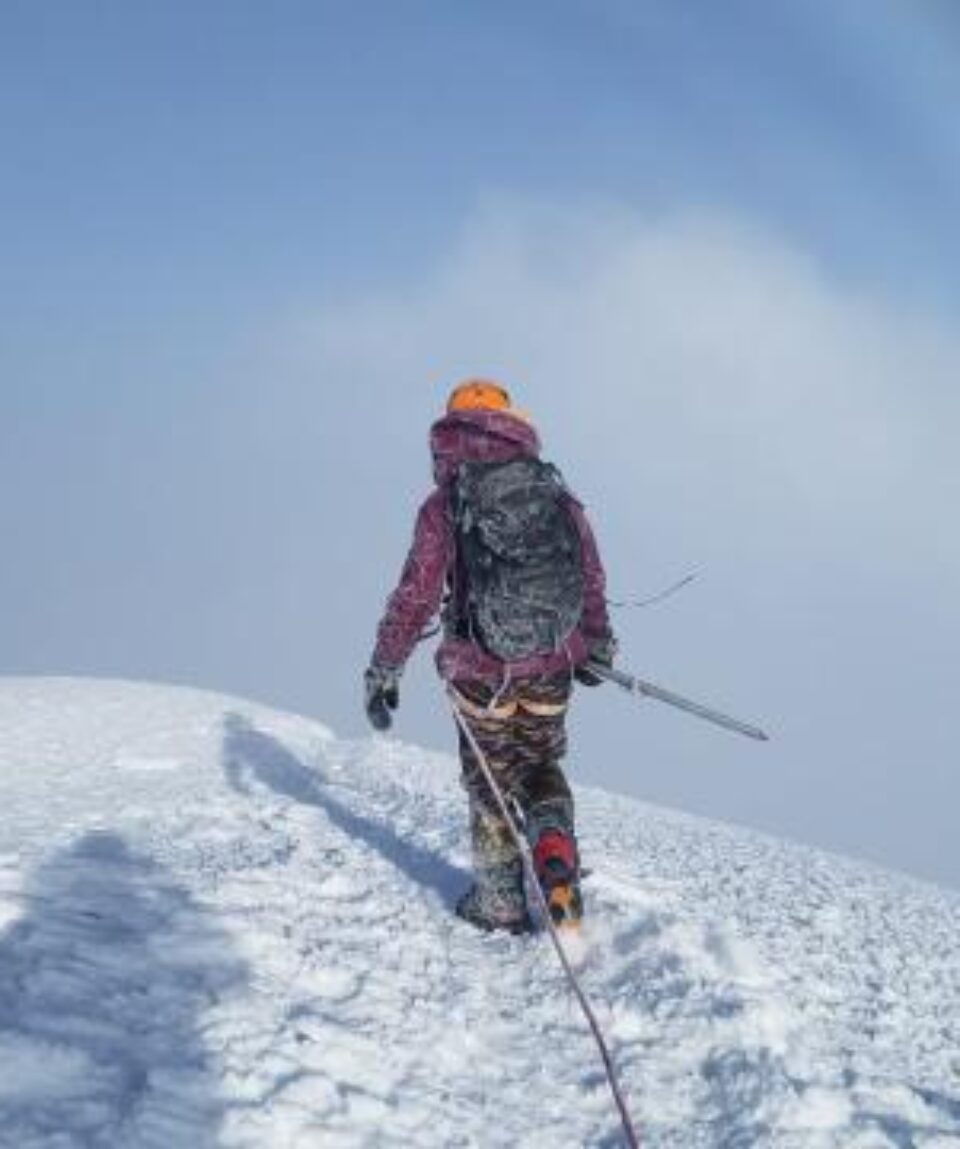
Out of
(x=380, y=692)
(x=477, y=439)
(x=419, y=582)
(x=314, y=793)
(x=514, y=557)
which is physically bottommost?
(x=314, y=793)

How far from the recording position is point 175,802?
8461 mm

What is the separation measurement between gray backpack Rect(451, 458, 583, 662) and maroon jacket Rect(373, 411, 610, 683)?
0.35 feet

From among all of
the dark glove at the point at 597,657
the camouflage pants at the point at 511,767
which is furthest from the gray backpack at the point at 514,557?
the dark glove at the point at 597,657

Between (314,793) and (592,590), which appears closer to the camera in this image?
(592,590)

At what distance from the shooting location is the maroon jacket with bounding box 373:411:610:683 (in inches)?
251

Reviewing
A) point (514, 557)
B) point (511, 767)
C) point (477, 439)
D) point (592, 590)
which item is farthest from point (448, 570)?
point (511, 767)

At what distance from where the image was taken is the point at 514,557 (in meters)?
6.14

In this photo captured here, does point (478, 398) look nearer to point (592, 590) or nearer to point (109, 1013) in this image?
point (592, 590)

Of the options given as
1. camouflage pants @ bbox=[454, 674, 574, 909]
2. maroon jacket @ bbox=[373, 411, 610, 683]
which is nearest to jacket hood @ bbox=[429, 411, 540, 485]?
maroon jacket @ bbox=[373, 411, 610, 683]

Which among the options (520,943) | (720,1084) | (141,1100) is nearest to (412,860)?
(520,943)

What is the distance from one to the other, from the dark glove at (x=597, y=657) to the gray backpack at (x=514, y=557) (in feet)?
1.43

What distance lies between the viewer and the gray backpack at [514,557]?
20.2 ft

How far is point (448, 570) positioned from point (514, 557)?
0.56m

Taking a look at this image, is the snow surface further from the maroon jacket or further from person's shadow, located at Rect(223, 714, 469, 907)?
the maroon jacket
